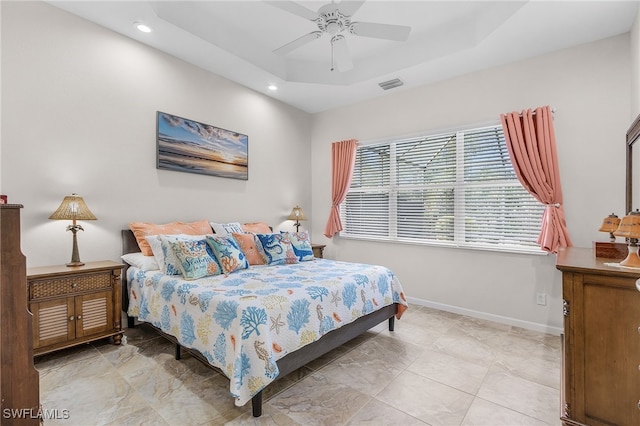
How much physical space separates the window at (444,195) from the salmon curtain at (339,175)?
13cm

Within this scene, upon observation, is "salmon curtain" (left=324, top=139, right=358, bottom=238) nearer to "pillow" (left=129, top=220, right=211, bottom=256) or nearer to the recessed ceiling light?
"pillow" (left=129, top=220, right=211, bottom=256)

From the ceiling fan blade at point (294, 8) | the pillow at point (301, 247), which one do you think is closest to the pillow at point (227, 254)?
the pillow at point (301, 247)

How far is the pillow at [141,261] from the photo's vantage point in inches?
109

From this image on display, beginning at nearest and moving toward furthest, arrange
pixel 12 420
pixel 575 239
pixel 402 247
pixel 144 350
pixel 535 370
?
pixel 12 420
pixel 535 370
pixel 144 350
pixel 575 239
pixel 402 247

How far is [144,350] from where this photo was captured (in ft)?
8.56

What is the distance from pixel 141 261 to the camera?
2826 millimetres

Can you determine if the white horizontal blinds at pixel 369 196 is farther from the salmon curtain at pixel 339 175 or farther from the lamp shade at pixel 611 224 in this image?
the lamp shade at pixel 611 224

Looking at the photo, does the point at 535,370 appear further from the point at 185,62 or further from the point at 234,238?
the point at 185,62

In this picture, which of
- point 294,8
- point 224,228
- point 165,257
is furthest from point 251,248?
point 294,8

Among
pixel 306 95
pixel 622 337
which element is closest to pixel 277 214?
pixel 306 95

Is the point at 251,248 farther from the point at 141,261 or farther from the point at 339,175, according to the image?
the point at 339,175

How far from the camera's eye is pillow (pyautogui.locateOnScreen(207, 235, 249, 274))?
2764 millimetres

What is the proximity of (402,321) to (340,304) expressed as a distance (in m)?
1.37

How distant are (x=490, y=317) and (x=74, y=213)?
4.26 meters
